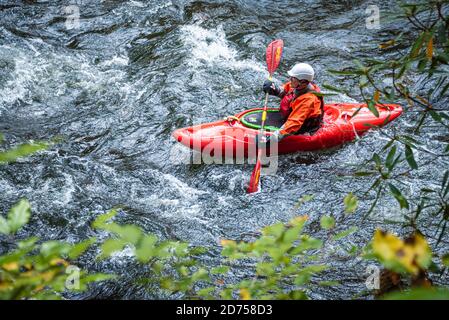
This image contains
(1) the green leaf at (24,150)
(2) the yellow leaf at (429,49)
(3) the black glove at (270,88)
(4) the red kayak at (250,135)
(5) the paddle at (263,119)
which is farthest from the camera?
(3) the black glove at (270,88)

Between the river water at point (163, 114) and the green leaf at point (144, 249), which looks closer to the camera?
the green leaf at point (144, 249)

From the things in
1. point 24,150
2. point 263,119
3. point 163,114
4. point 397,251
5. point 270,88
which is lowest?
point 397,251

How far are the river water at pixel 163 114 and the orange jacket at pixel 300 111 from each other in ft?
1.36

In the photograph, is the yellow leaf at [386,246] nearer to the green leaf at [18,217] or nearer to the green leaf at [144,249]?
the green leaf at [144,249]

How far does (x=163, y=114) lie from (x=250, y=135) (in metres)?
1.43

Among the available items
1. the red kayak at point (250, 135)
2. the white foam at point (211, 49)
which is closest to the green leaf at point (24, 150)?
the red kayak at point (250, 135)

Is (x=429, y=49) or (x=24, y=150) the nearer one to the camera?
(x=24, y=150)

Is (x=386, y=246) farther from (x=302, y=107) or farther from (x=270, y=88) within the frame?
(x=270, y=88)

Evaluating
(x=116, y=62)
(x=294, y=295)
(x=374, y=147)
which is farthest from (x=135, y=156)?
(x=294, y=295)

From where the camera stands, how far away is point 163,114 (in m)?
6.24

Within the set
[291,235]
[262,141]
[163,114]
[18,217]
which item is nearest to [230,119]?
[262,141]

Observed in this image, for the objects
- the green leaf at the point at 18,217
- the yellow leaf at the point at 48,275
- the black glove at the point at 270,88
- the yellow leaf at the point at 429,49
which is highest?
the black glove at the point at 270,88

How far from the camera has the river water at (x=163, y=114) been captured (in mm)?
4480

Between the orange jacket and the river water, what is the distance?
1.36 ft
